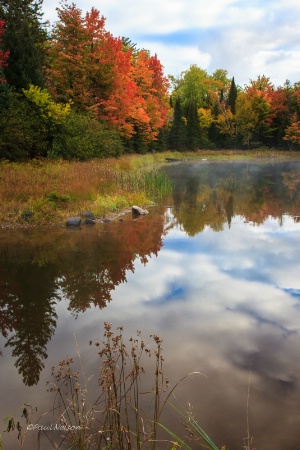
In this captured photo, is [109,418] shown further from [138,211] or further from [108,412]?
[138,211]

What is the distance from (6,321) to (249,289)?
15.0 ft

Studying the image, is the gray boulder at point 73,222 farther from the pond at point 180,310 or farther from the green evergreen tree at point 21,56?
the green evergreen tree at point 21,56

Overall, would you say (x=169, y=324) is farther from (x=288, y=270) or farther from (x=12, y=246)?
(x=12, y=246)

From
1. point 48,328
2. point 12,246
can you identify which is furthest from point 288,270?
point 12,246

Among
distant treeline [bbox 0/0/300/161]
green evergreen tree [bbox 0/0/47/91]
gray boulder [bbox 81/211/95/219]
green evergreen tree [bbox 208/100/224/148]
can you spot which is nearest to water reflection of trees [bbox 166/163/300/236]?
gray boulder [bbox 81/211/95/219]

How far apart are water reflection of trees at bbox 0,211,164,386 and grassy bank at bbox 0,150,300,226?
1.14 metres

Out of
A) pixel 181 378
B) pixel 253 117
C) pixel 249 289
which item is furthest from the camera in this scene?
pixel 253 117

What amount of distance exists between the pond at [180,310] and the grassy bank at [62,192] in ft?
3.66

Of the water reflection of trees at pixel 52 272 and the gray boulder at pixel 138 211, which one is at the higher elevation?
the gray boulder at pixel 138 211

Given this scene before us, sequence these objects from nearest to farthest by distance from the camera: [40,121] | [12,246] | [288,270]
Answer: [288,270], [12,246], [40,121]

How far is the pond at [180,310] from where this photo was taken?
13.8 feet

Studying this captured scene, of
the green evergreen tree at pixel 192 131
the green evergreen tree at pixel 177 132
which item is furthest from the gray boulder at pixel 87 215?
the green evergreen tree at pixel 192 131

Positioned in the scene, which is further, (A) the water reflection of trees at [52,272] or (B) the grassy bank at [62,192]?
(B) the grassy bank at [62,192]

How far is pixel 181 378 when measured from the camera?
467cm
